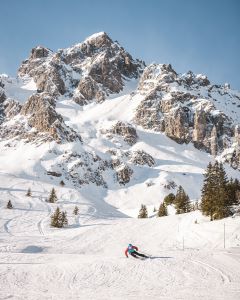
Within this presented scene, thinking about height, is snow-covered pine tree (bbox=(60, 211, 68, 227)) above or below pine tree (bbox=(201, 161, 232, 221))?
below

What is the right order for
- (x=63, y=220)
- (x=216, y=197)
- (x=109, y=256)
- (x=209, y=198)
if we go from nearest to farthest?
(x=109, y=256) < (x=216, y=197) < (x=209, y=198) < (x=63, y=220)

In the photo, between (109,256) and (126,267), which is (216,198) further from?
(126,267)

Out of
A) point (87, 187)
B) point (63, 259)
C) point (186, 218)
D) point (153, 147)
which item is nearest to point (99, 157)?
point (87, 187)

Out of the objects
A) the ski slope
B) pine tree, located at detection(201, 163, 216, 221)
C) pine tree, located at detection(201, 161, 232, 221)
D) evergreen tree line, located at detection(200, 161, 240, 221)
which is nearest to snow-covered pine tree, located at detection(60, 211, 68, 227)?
the ski slope

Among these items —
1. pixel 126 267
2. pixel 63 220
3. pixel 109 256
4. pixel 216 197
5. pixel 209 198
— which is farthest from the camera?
pixel 63 220

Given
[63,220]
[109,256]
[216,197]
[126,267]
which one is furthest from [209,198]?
[126,267]

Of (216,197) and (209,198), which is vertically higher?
(216,197)

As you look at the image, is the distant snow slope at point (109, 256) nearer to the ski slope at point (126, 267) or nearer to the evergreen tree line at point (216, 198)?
the ski slope at point (126, 267)

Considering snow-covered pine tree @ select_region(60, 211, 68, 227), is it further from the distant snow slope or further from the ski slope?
the ski slope

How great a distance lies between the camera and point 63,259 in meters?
23.5

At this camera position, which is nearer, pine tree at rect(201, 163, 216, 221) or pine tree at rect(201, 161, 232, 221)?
pine tree at rect(201, 161, 232, 221)

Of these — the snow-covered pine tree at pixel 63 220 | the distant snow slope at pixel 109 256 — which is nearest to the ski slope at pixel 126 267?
the distant snow slope at pixel 109 256

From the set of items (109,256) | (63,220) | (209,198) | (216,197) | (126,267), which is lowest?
(109,256)

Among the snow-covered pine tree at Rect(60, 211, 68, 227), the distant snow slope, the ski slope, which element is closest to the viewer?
the ski slope
